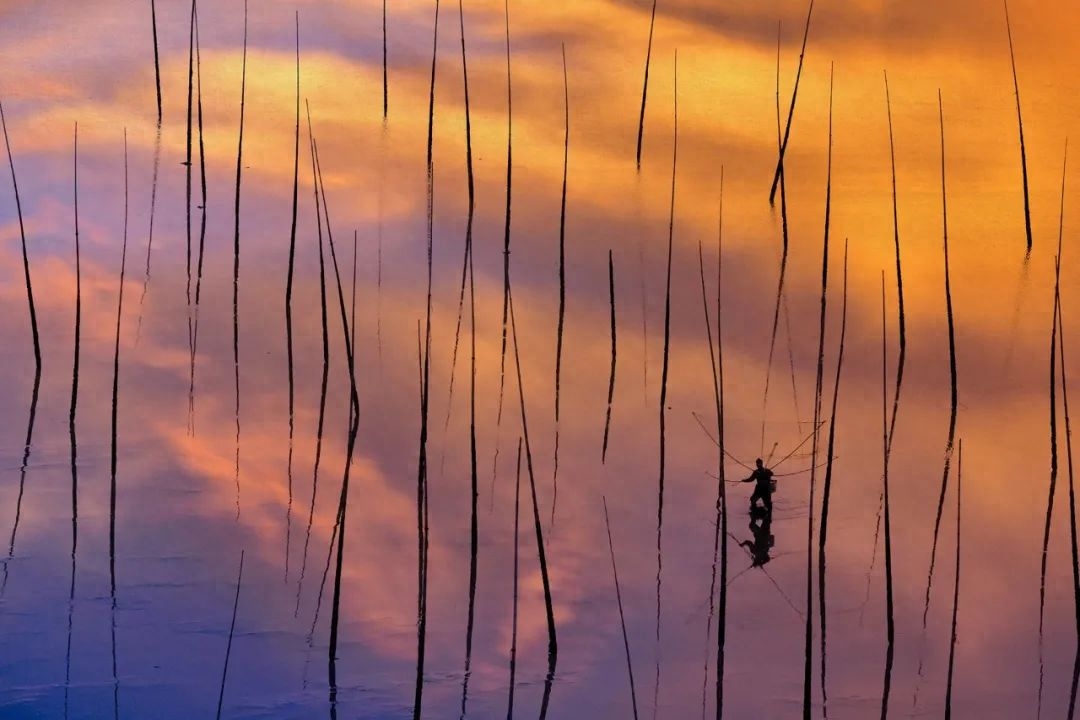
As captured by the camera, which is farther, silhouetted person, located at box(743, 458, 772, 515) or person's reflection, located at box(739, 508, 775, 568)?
silhouetted person, located at box(743, 458, 772, 515)

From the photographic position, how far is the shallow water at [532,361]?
221cm

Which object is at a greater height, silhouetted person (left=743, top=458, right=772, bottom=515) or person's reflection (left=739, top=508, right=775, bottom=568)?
silhouetted person (left=743, top=458, right=772, bottom=515)

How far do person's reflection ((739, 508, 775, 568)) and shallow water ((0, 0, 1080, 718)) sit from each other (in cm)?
3

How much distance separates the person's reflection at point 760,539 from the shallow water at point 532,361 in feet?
0.09

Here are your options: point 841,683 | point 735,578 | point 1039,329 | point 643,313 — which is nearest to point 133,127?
point 643,313

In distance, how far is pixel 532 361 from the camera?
3.47 metres

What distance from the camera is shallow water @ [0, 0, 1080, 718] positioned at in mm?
2207

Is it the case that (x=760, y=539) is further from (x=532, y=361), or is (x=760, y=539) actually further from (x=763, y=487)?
(x=532, y=361)

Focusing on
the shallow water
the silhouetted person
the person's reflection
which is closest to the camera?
the shallow water

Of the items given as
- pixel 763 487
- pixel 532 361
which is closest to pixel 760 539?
pixel 763 487

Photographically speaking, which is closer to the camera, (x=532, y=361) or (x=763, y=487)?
(x=763, y=487)

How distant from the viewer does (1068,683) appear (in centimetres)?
217

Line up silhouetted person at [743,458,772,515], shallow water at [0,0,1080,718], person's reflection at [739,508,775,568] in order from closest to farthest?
shallow water at [0,0,1080,718] → person's reflection at [739,508,775,568] → silhouetted person at [743,458,772,515]

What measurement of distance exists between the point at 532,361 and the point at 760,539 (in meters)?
0.97
